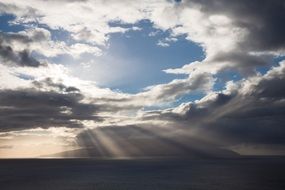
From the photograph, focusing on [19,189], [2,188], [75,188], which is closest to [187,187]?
[75,188]

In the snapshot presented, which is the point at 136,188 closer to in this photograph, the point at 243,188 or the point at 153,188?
the point at 153,188

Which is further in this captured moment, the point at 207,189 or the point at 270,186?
the point at 270,186

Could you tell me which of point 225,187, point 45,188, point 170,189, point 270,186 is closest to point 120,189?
point 170,189

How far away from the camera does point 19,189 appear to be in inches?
5020

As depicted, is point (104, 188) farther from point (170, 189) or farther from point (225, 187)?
point (225, 187)

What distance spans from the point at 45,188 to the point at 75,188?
38.7ft

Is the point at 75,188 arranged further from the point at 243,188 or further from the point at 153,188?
the point at 243,188

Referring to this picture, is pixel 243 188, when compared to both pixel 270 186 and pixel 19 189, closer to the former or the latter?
pixel 270 186

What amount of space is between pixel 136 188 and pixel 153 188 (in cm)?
649

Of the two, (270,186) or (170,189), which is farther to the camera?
(270,186)

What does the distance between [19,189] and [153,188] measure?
5046 centimetres

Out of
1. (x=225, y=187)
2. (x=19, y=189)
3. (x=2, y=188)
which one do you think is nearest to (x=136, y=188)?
(x=225, y=187)

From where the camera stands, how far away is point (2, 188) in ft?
431

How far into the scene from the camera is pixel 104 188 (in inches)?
5089
